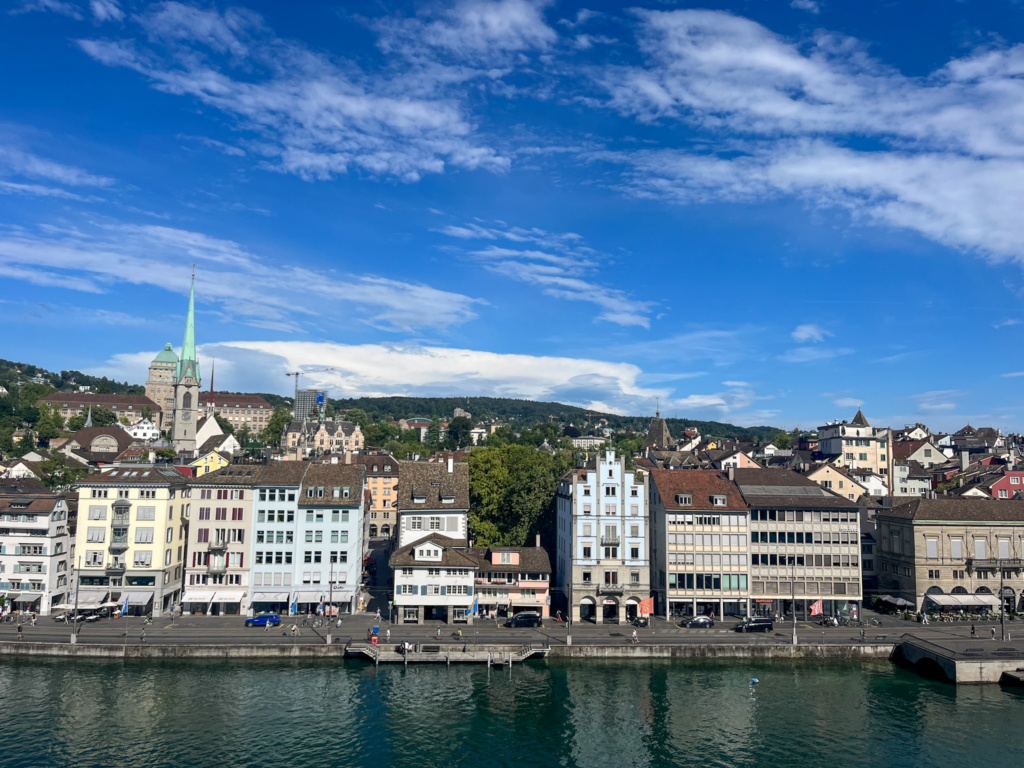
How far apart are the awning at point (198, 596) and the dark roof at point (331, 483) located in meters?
14.7

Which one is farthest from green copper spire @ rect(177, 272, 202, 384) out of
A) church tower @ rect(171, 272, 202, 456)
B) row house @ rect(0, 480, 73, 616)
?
row house @ rect(0, 480, 73, 616)

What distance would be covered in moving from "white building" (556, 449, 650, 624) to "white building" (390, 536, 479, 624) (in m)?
12.5

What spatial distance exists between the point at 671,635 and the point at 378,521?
9502cm

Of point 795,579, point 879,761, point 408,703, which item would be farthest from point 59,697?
point 795,579

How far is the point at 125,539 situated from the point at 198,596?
1124 cm

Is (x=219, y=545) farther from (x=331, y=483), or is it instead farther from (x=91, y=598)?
(x=91, y=598)

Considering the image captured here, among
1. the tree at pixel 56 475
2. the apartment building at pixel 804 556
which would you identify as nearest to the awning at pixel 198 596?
the tree at pixel 56 475

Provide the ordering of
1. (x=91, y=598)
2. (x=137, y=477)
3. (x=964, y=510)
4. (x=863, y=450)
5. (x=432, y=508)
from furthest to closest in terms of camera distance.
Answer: (x=863, y=450) → (x=432, y=508) → (x=964, y=510) → (x=137, y=477) → (x=91, y=598)

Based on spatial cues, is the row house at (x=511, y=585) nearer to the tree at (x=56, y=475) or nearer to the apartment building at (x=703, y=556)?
the apartment building at (x=703, y=556)

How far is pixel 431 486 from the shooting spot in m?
96.6

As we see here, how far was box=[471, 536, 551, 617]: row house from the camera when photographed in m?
88.1

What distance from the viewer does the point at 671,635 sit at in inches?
3145

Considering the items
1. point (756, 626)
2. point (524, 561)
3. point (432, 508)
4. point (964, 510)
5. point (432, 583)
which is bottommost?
point (756, 626)

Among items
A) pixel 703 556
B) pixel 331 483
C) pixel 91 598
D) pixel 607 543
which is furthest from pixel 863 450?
pixel 91 598
